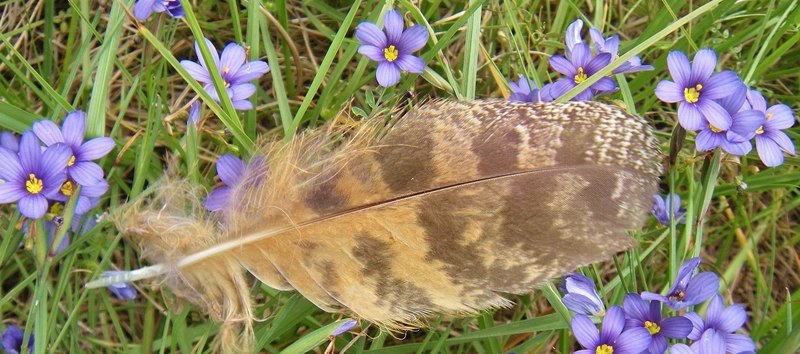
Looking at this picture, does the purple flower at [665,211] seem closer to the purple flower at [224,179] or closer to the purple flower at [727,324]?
the purple flower at [727,324]

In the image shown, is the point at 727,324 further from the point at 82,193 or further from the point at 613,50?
the point at 82,193

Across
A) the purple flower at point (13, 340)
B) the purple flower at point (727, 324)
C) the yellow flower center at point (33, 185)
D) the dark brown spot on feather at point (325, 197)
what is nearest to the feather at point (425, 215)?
the dark brown spot on feather at point (325, 197)

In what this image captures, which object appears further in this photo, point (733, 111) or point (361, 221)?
point (733, 111)

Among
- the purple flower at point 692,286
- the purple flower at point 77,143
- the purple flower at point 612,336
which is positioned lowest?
the purple flower at point 612,336

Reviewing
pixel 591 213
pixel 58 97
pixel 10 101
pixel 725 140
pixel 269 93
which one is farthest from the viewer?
pixel 269 93

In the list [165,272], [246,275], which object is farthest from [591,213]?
[165,272]

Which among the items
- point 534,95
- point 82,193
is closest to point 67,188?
point 82,193

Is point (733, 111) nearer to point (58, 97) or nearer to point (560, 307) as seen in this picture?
point (560, 307)
